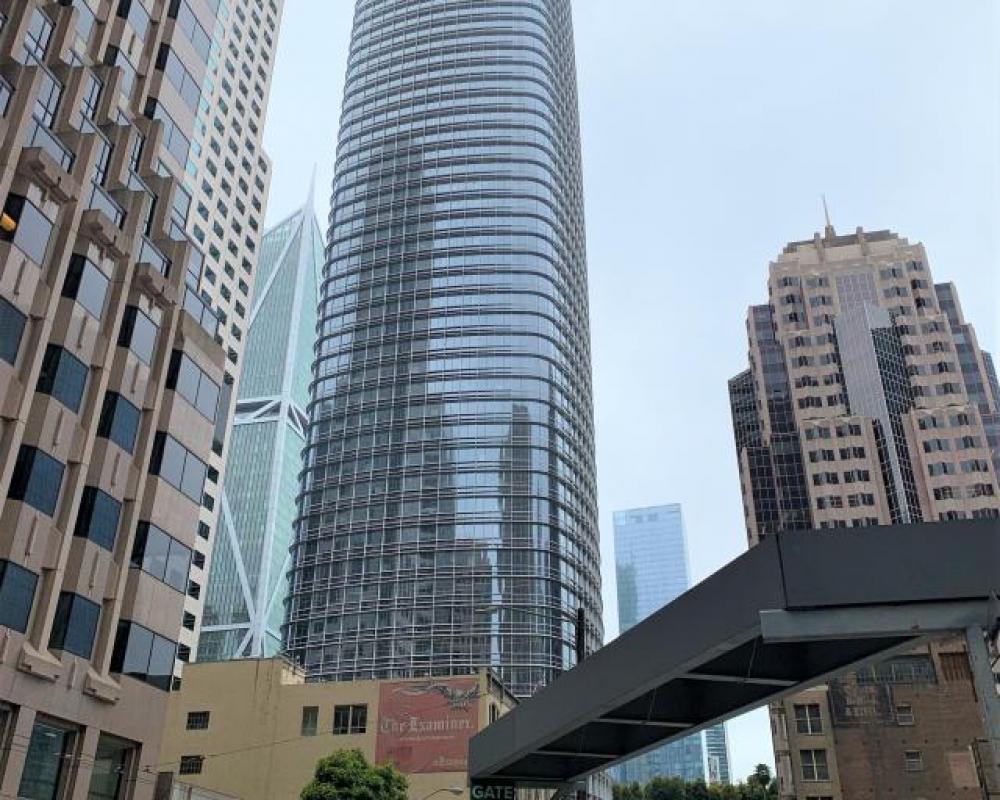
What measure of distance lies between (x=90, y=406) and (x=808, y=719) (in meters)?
53.1

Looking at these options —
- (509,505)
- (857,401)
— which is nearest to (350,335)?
(509,505)

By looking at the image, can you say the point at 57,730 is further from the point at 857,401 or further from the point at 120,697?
the point at 857,401

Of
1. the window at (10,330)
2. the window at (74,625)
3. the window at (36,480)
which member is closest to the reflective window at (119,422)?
the window at (36,480)

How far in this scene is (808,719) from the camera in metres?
65.2

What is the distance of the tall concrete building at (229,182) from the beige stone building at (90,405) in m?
55.0

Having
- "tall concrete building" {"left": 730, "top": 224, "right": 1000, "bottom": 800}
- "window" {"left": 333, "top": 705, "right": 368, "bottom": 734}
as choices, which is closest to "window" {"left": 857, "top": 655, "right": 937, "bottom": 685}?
"window" {"left": 333, "top": 705, "right": 368, "bottom": 734}

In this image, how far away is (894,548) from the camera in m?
11.8

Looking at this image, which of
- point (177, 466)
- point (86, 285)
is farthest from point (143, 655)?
point (86, 285)

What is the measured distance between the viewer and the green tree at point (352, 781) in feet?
156

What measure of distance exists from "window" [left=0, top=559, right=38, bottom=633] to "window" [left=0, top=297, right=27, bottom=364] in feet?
21.4

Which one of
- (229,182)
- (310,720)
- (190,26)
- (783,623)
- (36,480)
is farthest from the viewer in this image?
(229,182)

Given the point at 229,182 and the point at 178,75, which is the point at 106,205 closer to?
the point at 178,75

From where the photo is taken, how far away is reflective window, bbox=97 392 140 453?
33719mm

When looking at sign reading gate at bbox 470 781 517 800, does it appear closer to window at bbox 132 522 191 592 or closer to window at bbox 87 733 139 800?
window at bbox 87 733 139 800
